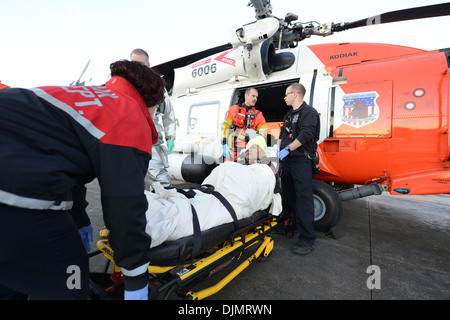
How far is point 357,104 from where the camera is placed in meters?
2.59

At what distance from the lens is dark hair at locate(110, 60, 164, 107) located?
95cm

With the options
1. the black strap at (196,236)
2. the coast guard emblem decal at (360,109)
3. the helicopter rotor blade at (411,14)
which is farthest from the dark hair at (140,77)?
the helicopter rotor blade at (411,14)

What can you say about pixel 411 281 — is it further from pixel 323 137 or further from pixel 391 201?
pixel 391 201

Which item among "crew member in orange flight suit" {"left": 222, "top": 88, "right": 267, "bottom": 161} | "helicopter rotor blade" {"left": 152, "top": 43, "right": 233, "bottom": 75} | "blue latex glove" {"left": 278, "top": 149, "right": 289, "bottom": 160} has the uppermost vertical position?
"helicopter rotor blade" {"left": 152, "top": 43, "right": 233, "bottom": 75}

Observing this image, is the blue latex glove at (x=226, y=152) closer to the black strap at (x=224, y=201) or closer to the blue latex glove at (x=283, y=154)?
the blue latex glove at (x=283, y=154)

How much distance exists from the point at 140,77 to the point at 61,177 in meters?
0.52

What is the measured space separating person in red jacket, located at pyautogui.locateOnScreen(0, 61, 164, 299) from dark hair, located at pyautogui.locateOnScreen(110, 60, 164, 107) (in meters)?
0.12

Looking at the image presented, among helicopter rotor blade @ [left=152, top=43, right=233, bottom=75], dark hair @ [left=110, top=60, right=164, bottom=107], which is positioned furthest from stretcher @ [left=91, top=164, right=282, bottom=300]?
helicopter rotor blade @ [left=152, top=43, right=233, bottom=75]

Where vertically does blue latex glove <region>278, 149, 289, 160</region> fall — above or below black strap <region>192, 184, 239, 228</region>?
above

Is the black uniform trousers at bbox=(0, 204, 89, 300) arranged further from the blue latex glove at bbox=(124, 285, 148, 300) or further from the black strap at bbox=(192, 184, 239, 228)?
the black strap at bbox=(192, 184, 239, 228)

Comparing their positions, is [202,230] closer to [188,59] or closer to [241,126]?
[241,126]
